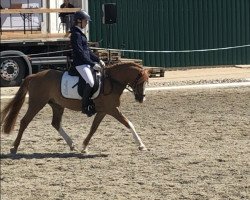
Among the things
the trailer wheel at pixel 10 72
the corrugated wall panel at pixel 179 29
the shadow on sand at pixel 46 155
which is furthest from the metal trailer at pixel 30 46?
the shadow on sand at pixel 46 155

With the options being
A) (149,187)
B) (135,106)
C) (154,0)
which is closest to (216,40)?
(154,0)

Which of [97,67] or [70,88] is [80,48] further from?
[70,88]

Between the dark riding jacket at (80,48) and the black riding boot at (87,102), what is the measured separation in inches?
14.3

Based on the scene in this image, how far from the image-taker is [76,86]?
1119 centimetres

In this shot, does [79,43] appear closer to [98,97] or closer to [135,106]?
[98,97]

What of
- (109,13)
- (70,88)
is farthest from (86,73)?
(109,13)

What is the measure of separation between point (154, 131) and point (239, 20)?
12395 millimetres

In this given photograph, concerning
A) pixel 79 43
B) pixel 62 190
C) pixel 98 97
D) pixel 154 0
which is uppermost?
pixel 154 0

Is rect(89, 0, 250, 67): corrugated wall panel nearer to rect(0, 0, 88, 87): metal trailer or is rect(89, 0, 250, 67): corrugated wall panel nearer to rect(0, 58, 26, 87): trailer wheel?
rect(0, 0, 88, 87): metal trailer

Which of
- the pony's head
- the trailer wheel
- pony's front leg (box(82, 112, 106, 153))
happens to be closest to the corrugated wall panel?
the trailer wheel

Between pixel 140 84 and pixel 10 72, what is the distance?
7.93m

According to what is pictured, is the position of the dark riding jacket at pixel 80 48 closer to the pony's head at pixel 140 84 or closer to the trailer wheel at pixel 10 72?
the pony's head at pixel 140 84

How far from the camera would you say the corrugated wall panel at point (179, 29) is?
896 inches

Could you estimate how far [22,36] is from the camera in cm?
1952
